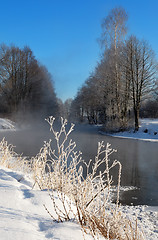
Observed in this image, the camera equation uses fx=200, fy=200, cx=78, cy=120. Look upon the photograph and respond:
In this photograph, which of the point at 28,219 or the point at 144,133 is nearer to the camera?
the point at 28,219

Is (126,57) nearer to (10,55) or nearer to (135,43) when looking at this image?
(135,43)

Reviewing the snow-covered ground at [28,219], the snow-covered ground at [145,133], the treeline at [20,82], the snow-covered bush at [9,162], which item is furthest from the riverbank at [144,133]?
the treeline at [20,82]

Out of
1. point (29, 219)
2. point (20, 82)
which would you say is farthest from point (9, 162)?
point (20, 82)

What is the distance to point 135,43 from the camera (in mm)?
19828

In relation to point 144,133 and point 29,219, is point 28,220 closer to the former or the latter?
point 29,219

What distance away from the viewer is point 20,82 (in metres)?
34.6

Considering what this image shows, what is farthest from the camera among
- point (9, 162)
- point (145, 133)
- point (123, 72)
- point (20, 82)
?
point (20, 82)

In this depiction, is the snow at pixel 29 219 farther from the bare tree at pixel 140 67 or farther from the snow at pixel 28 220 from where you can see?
the bare tree at pixel 140 67

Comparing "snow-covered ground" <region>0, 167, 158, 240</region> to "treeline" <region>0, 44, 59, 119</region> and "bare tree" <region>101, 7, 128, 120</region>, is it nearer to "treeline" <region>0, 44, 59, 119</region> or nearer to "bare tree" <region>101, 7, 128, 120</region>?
"bare tree" <region>101, 7, 128, 120</region>

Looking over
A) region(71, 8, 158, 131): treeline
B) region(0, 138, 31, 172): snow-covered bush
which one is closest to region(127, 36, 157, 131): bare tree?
region(71, 8, 158, 131): treeline

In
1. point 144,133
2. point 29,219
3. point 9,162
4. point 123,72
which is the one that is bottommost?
point 144,133

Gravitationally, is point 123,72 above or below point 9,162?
above

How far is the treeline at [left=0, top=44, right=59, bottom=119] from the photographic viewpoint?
3275 cm

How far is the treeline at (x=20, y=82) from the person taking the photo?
32.8 m
